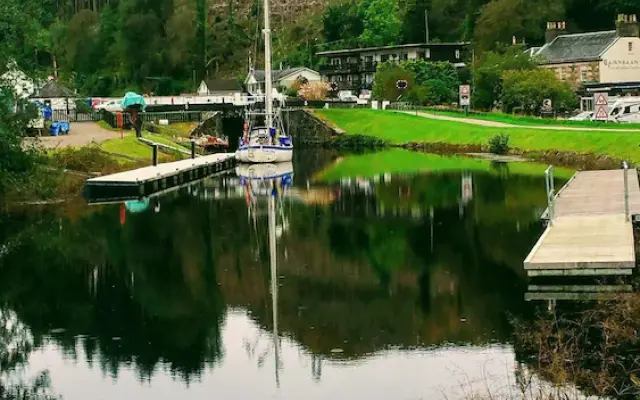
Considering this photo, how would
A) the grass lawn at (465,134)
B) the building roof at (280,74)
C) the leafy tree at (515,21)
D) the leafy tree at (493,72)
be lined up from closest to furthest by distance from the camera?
the grass lawn at (465,134) < the leafy tree at (493,72) < the leafy tree at (515,21) < the building roof at (280,74)

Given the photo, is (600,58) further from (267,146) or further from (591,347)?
(591,347)

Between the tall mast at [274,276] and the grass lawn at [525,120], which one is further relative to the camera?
the grass lawn at [525,120]

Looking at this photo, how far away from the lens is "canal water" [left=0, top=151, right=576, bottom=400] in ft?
62.5

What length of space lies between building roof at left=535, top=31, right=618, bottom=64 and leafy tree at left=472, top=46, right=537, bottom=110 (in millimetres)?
3358

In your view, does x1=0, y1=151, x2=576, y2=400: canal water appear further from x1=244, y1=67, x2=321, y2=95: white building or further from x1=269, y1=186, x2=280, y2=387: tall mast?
x1=244, y1=67, x2=321, y2=95: white building

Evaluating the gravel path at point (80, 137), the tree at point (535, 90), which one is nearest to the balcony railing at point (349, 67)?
the tree at point (535, 90)

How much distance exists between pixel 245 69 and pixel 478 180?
101 meters

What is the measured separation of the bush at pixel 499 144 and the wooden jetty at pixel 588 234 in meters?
29.4

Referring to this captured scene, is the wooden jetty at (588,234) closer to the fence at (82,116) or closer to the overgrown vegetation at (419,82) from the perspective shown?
the fence at (82,116)

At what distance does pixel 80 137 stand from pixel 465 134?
26.9 meters

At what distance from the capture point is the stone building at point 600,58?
8908 cm

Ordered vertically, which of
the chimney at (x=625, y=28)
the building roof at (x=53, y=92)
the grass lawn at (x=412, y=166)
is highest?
the chimney at (x=625, y=28)

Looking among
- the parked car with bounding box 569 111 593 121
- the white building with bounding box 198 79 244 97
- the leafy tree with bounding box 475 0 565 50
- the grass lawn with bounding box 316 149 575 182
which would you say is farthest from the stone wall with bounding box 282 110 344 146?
the white building with bounding box 198 79 244 97

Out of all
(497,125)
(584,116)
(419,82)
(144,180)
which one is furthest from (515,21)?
(144,180)
